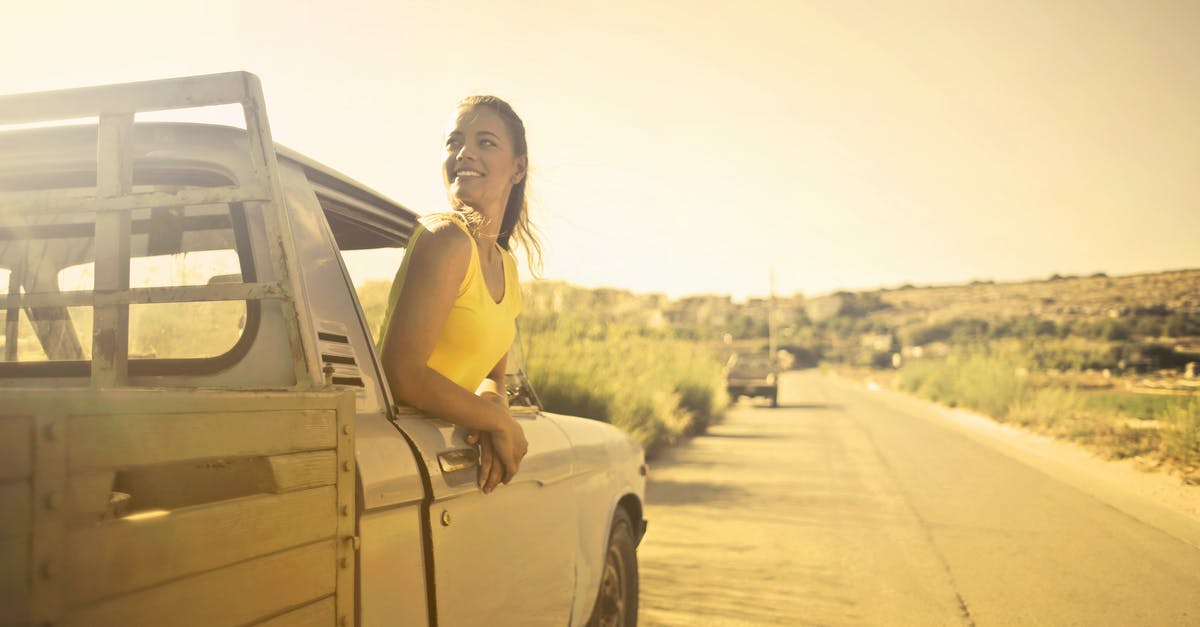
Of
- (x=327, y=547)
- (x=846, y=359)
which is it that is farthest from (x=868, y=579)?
(x=846, y=359)

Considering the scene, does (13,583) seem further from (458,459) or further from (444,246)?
(444,246)

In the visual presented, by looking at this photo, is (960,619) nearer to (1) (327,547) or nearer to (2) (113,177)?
(1) (327,547)

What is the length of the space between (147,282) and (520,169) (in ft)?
4.31

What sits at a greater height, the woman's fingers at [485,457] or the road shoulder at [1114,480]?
the woman's fingers at [485,457]

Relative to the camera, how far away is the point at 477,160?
3039 mm

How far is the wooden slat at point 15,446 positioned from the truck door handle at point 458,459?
1.26 metres

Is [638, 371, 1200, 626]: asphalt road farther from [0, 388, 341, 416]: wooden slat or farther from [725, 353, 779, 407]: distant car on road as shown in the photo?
[725, 353, 779, 407]: distant car on road

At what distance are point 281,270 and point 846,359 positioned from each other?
10818 cm

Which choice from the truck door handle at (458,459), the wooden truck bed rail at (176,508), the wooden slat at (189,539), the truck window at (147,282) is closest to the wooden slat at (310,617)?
the wooden truck bed rail at (176,508)

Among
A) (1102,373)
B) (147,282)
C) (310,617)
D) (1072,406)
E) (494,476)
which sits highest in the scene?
(147,282)

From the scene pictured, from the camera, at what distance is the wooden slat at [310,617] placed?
1554 mm

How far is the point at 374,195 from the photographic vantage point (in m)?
3.02

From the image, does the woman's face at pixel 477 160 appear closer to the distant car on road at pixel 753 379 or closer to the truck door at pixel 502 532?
the truck door at pixel 502 532

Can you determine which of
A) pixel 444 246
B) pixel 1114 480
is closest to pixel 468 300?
pixel 444 246
